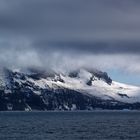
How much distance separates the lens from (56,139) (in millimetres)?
151750

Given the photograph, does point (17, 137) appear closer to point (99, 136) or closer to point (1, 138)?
point (1, 138)

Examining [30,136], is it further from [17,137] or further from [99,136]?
A: [99,136]

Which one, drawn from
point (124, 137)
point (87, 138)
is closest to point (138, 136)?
point (124, 137)

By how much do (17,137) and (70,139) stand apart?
16830 millimetres

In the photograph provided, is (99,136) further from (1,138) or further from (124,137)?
(1,138)

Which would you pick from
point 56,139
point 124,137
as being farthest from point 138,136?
point 56,139

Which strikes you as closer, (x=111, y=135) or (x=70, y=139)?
(x=70, y=139)

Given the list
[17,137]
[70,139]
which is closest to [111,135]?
[70,139]

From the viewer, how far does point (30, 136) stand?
527 feet

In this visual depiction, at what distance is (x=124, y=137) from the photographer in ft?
514

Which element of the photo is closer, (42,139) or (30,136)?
(42,139)

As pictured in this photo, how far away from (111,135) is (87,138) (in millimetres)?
10902

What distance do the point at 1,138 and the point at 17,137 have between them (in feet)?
16.7

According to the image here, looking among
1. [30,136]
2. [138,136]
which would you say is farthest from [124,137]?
[30,136]
